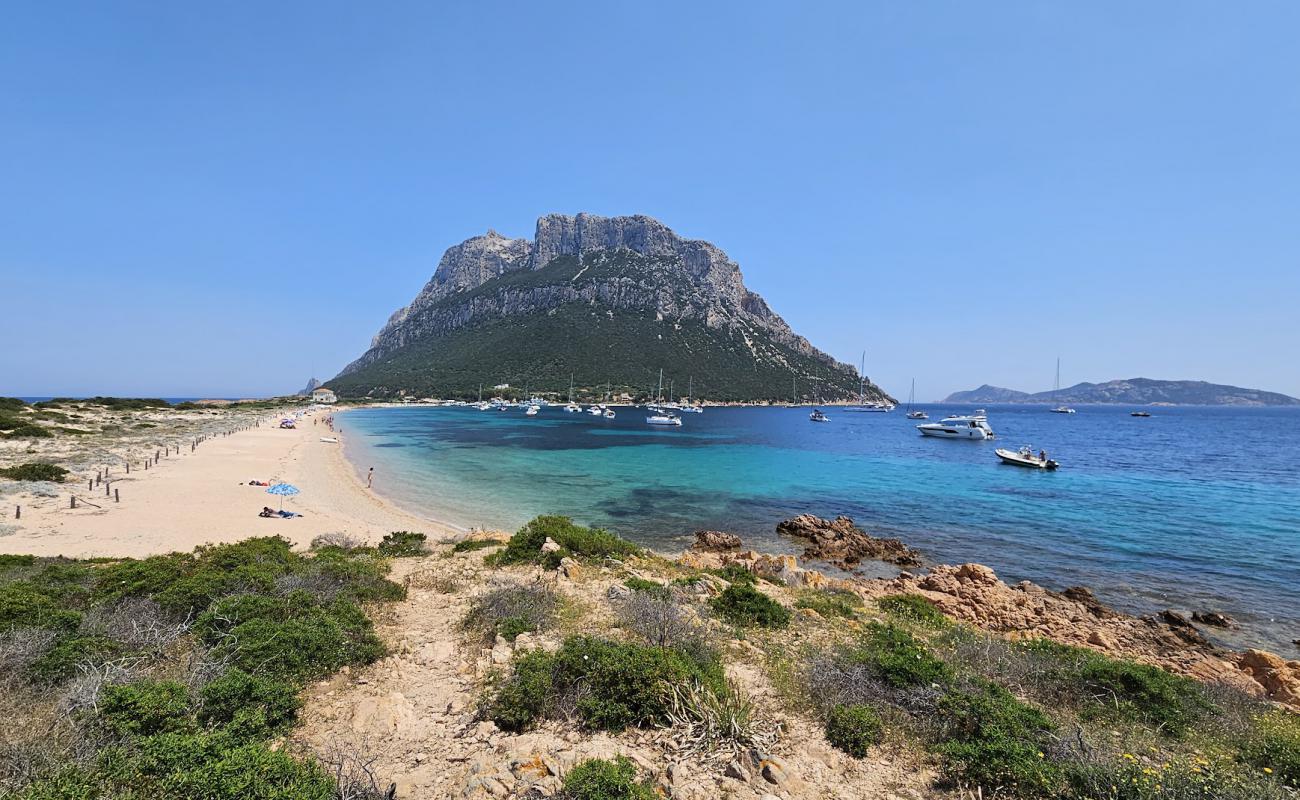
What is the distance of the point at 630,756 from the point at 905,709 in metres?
3.44

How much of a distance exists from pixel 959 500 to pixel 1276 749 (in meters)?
25.0

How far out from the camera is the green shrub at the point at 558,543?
40.8 ft

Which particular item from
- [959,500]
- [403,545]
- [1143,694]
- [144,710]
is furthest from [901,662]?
[959,500]

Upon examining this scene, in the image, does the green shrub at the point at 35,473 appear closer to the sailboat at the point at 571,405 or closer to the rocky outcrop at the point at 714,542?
the rocky outcrop at the point at 714,542

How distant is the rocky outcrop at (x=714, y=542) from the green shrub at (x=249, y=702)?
14027mm

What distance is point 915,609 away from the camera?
11375 mm

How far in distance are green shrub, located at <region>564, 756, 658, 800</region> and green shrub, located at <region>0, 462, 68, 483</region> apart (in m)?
31.0

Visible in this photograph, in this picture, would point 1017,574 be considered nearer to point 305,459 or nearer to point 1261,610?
point 1261,610

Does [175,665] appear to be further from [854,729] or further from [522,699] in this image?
[854,729]

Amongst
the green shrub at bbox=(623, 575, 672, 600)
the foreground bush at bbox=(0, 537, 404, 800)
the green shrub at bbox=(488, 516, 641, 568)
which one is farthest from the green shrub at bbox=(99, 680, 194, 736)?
the green shrub at bbox=(488, 516, 641, 568)

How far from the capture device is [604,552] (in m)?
13.5

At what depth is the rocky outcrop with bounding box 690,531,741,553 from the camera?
18391 mm

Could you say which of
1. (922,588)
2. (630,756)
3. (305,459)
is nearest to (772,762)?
(630,756)

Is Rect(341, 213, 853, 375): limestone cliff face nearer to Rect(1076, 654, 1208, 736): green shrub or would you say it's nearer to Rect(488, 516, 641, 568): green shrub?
Rect(488, 516, 641, 568): green shrub
